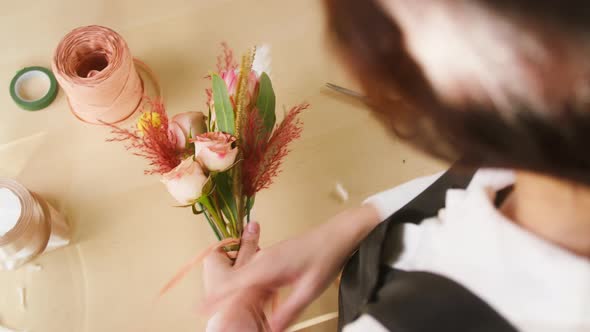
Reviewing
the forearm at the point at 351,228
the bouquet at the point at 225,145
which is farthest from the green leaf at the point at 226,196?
the forearm at the point at 351,228

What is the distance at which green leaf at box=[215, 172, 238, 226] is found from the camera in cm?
55

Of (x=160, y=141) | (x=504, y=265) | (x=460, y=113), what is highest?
(x=460, y=113)

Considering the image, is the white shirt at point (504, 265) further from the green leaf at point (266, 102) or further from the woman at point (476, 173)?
the green leaf at point (266, 102)

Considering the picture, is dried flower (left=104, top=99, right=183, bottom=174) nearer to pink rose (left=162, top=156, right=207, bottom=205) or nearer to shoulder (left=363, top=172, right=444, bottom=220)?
pink rose (left=162, top=156, right=207, bottom=205)

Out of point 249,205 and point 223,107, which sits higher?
point 223,107

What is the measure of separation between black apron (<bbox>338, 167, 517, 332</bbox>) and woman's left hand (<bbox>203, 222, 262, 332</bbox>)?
0.10 metres

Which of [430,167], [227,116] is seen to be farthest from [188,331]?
[430,167]

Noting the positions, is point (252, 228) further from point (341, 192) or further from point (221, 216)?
point (341, 192)

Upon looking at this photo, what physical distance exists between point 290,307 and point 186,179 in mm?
166

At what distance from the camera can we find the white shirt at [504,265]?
30 centimetres

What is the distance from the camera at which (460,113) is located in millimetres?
231

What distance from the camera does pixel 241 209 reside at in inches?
22.4

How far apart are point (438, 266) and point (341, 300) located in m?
0.17

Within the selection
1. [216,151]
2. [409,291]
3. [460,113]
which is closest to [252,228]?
[216,151]
